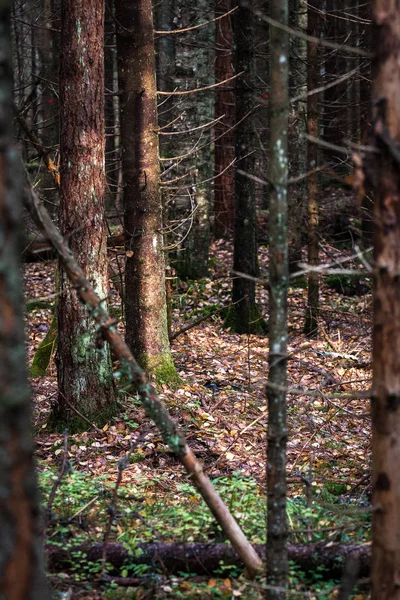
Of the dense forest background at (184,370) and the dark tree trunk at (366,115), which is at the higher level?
the dark tree trunk at (366,115)

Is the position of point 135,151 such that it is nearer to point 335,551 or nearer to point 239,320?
point 239,320

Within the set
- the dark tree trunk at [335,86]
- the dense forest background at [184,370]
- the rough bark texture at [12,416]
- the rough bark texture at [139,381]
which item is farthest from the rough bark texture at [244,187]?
the rough bark texture at [12,416]

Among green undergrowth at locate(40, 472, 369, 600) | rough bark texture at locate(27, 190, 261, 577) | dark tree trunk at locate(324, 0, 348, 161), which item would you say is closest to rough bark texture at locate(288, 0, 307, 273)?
dark tree trunk at locate(324, 0, 348, 161)

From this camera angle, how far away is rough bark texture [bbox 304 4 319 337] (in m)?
11.5

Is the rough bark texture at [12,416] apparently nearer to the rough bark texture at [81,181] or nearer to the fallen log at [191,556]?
the fallen log at [191,556]

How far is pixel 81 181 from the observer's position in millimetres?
6836

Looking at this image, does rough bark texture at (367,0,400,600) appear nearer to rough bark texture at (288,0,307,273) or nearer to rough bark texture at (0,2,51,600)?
rough bark texture at (0,2,51,600)

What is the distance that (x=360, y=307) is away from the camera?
14031 mm

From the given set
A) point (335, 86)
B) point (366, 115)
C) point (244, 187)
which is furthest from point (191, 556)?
point (335, 86)

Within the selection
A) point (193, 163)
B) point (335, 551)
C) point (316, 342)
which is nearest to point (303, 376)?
point (316, 342)

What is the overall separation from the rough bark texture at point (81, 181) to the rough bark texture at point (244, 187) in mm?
4603

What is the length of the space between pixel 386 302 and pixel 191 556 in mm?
2370

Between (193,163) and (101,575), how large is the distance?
1149 cm

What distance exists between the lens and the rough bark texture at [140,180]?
8242 mm
